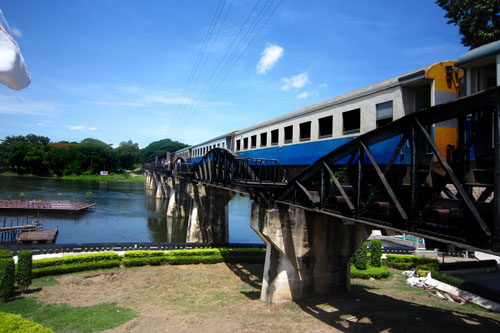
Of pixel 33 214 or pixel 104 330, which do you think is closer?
pixel 104 330

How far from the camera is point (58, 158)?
327 feet

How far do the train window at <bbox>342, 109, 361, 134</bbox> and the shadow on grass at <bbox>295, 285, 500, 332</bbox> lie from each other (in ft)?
22.4

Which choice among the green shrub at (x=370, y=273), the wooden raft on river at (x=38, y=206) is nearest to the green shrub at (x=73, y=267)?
the green shrub at (x=370, y=273)

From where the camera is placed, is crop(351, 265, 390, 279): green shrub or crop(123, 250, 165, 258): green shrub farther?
crop(123, 250, 165, 258): green shrub

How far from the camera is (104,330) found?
10.6m

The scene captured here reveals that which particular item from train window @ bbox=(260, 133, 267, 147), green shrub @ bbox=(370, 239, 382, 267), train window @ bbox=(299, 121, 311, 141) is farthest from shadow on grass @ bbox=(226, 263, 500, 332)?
train window @ bbox=(260, 133, 267, 147)

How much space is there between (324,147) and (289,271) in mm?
5619

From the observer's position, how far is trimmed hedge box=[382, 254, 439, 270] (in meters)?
20.3

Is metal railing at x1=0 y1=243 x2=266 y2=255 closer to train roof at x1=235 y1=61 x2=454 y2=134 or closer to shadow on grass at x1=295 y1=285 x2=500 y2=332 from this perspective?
shadow on grass at x1=295 y1=285 x2=500 y2=332

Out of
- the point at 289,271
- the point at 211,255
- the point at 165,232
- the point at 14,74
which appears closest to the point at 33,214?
the point at 165,232

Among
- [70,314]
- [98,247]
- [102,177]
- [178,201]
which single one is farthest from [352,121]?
[102,177]

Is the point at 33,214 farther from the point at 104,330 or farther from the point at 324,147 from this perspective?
the point at 324,147

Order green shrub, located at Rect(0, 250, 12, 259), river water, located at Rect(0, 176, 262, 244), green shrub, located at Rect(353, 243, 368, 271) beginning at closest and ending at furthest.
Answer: green shrub, located at Rect(0, 250, 12, 259)
green shrub, located at Rect(353, 243, 368, 271)
river water, located at Rect(0, 176, 262, 244)

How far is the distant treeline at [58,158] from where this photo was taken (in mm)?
96000
